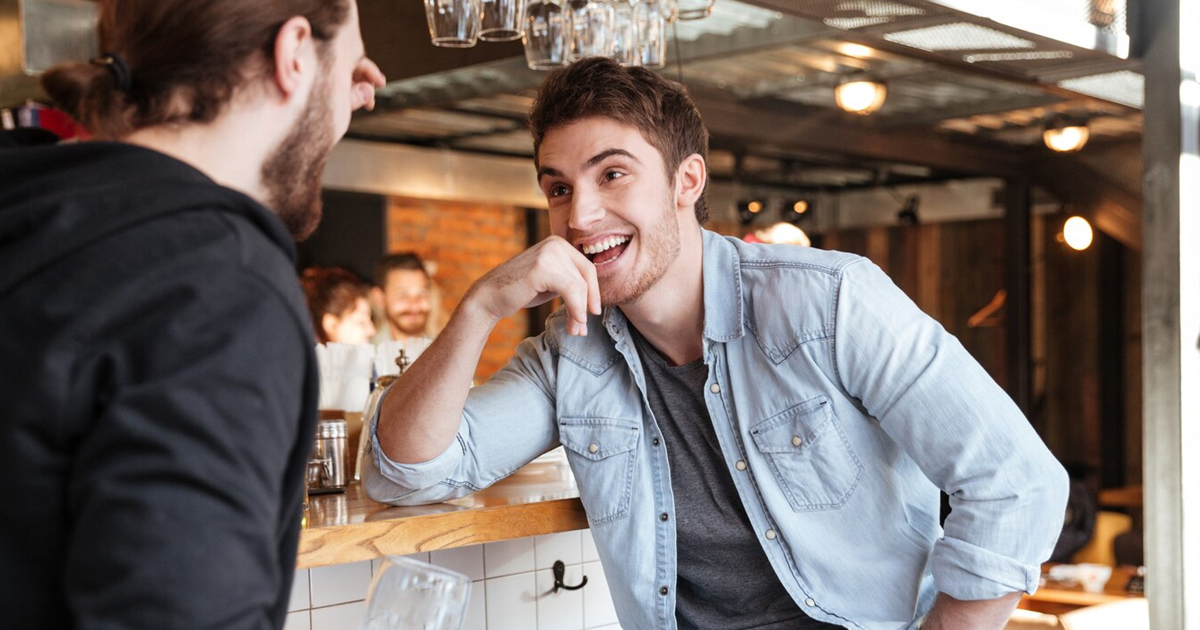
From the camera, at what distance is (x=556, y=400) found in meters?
1.82

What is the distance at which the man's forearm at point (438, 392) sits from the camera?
161 cm

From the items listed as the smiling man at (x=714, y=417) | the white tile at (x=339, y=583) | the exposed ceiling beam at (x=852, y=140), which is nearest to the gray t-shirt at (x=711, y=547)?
the smiling man at (x=714, y=417)

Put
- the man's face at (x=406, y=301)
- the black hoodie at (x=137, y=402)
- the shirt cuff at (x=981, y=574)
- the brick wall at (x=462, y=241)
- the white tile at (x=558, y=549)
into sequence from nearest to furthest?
the black hoodie at (x=137, y=402)
the shirt cuff at (x=981, y=574)
the white tile at (x=558, y=549)
the man's face at (x=406, y=301)
the brick wall at (x=462, y=241)

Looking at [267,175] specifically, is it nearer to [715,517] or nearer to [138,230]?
[138,230]

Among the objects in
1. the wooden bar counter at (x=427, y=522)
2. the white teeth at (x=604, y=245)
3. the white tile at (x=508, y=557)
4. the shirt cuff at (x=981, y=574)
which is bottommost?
the white tile at (x=508, y=557)

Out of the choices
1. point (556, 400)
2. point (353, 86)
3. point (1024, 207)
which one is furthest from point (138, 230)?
point (1024, 207)

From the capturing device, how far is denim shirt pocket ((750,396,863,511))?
168cm

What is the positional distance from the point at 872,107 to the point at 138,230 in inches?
238

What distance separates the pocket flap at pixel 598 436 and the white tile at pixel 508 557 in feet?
1.02

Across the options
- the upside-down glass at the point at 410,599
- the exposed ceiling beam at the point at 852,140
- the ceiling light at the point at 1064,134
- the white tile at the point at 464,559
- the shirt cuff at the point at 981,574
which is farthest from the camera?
the ceiling light at the point at 1064,134

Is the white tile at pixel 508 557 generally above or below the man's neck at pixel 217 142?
below

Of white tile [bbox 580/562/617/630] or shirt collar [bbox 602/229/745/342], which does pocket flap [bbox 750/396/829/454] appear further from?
white tile [bbox 580/562/617/630]

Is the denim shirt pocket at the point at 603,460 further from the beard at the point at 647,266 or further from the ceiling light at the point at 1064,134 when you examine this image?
the ceiling light at the point at 1064,134

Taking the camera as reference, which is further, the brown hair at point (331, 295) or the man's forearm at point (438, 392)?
the brown hair at point (331, 295)
